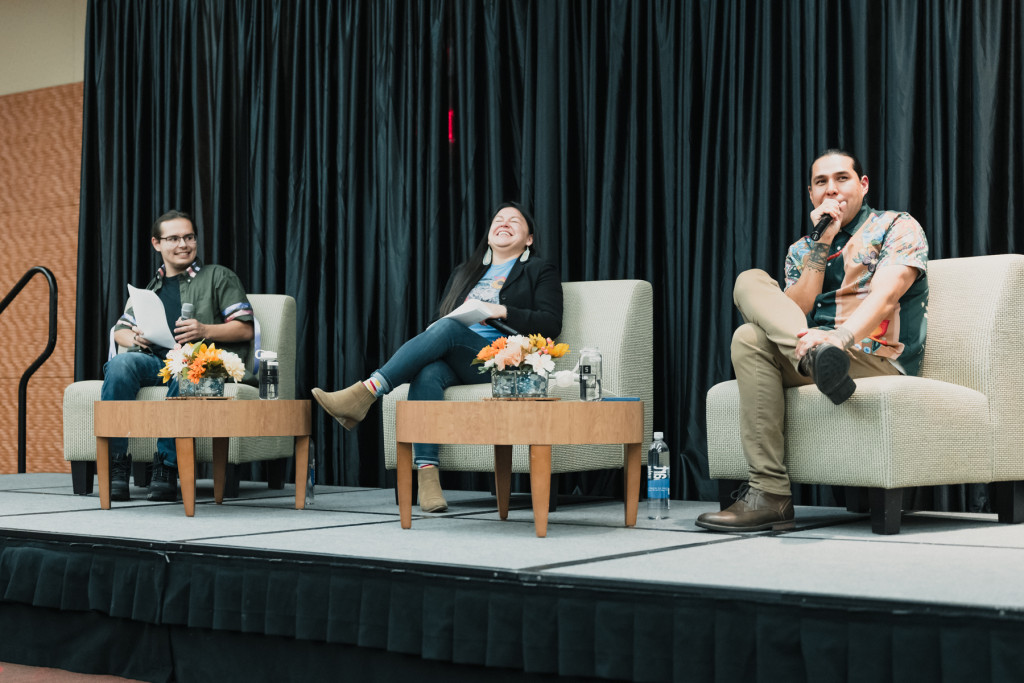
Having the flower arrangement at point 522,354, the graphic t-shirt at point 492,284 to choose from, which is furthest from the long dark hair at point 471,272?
the flower arrangement at point 522,354

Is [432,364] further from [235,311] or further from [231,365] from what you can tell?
[235,311]

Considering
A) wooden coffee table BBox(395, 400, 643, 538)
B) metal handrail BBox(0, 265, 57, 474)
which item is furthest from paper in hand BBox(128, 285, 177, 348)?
wooden coffee table BBox(395, 400, 643, 538)

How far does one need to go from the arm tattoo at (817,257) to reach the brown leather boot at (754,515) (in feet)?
2.21

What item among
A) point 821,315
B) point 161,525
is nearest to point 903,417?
point 821,315

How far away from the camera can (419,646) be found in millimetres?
2045

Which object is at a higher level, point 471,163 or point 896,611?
point 471,163

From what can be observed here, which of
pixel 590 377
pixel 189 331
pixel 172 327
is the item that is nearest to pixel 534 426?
pixel 590 377

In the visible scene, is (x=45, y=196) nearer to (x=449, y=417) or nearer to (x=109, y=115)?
(x=109, y=115)

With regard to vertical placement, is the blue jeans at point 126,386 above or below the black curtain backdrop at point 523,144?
below

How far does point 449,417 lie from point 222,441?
4.04 feet

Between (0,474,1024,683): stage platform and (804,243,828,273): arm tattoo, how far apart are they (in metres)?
0.71

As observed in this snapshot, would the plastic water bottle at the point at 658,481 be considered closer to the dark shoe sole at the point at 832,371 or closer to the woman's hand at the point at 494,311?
the woman's hand at the point at 494,311

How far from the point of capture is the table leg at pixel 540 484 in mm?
2635

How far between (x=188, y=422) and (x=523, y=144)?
1.77 metres
